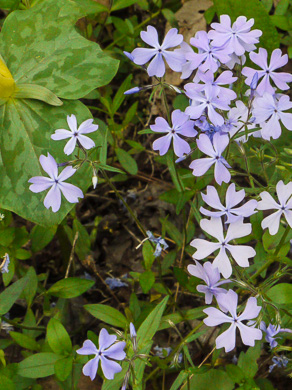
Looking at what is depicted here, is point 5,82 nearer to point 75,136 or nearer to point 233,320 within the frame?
point 75,136

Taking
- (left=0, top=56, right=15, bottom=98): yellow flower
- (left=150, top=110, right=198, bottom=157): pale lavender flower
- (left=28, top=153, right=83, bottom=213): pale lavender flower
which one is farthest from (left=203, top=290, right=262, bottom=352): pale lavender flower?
(left=0, top=56, right=15, bottom=98): yellow flower

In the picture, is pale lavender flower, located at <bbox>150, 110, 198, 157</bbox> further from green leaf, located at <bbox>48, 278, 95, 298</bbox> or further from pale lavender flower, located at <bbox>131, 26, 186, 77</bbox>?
green leaf, located at <bbox>48, 278, 95, 298</bbox>

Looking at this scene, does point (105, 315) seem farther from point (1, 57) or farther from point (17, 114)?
point (1, 57)

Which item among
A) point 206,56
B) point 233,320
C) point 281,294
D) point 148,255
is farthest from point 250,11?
point 233,320

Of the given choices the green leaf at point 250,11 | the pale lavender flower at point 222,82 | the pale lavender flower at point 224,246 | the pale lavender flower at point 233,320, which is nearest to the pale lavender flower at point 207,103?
the pale lavender flower at point 222,82

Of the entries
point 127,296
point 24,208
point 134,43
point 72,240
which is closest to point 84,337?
point 127,296


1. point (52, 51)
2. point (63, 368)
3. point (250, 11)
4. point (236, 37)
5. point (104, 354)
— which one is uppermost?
point (236, 37)
